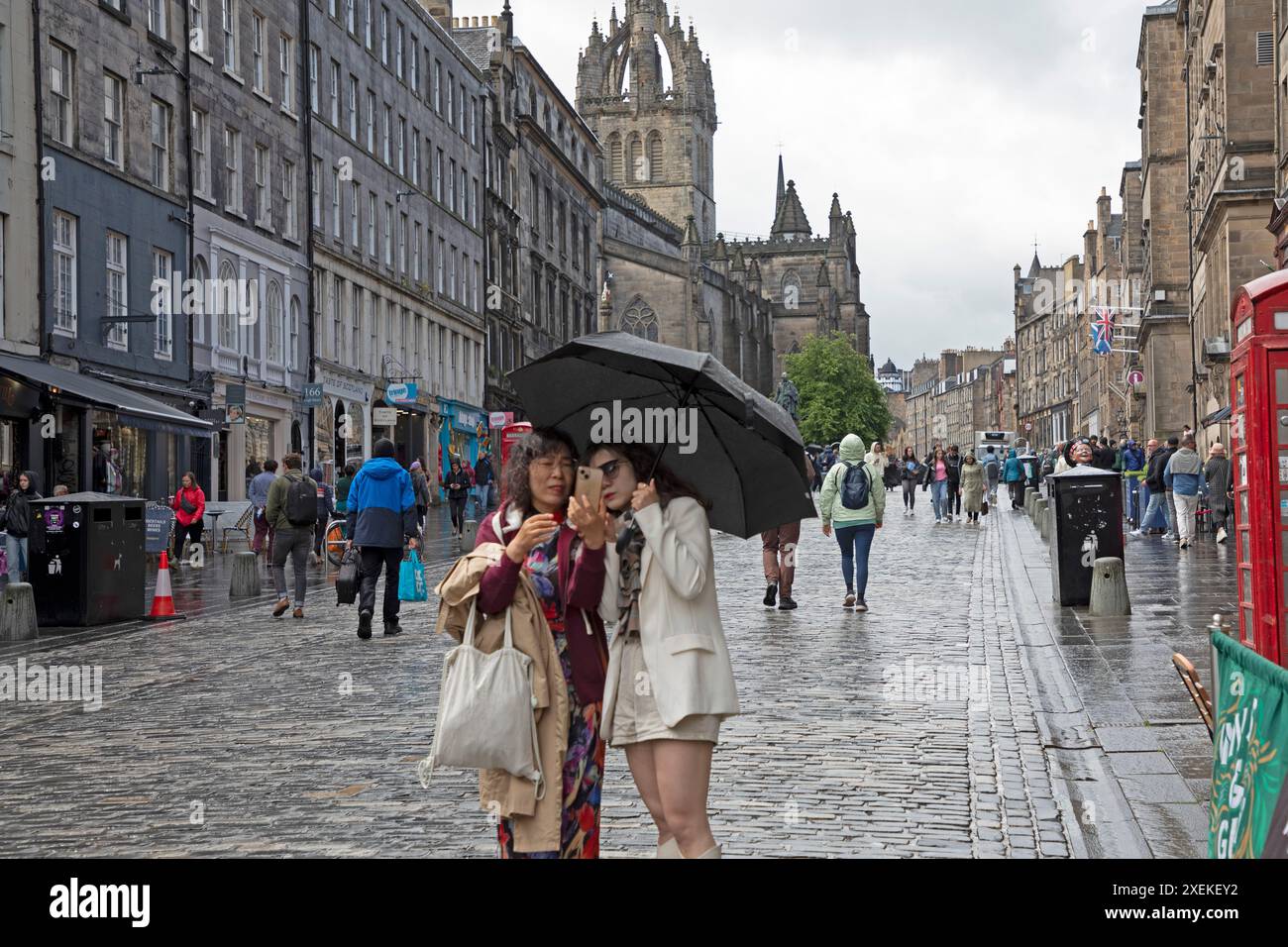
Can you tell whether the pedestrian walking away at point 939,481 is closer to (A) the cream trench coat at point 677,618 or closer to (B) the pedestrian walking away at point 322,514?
(B) the pedestrian walking away at point 322,514

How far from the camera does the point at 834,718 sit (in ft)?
29.7

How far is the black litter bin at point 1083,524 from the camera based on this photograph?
14852mm

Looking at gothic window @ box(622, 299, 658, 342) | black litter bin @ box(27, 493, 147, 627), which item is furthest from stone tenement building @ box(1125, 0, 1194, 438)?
black litter bin @ box(27, 493, 147, 627)

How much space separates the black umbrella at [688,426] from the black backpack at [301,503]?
10645 mm

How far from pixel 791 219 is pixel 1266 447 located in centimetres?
13260

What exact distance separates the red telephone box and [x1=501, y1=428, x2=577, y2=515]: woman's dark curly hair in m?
5.06

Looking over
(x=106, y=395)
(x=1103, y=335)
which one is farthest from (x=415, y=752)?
(x=1103, y=335)

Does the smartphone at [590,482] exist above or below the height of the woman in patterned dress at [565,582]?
above

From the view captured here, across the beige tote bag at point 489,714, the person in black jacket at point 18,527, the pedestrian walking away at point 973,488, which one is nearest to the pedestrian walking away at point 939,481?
the pedestrian walking away at point 973,488

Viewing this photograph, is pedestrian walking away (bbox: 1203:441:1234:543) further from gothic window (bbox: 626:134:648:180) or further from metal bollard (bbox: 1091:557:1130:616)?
gothic window (bbox: 626:134:648:180)

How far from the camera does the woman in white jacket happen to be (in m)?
4.65

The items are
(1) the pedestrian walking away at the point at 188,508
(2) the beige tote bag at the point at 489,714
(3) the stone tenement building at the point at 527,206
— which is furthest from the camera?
(3) the stone tenement building at the point at 527,206

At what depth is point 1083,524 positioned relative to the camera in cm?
1484
